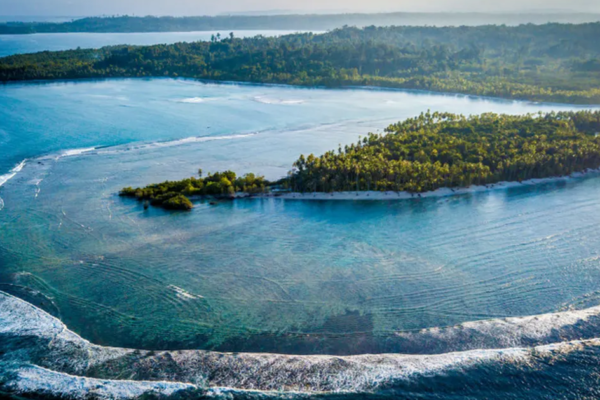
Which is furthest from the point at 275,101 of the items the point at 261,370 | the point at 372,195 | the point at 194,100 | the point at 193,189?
the point at 261,370

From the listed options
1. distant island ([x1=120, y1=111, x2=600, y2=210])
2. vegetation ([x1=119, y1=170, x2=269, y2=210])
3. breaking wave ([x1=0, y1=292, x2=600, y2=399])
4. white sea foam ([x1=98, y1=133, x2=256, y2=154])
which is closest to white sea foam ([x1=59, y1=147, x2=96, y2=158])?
white sea foam ([x1=98, y1=133, x2=256, y2=154])

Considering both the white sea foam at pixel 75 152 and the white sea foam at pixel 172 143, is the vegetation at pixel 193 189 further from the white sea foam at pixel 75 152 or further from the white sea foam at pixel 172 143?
the white sea foam at pixel 75 152

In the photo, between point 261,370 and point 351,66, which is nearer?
point 261,370

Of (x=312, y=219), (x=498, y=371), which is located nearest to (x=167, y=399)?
(x=498, y=371)

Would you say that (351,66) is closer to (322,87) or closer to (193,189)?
(322,87)

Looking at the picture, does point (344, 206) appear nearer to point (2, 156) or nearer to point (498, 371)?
point (498, 371)

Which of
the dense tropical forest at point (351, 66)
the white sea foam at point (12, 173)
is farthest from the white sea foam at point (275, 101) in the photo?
the white sea foam at point (12, 173)
